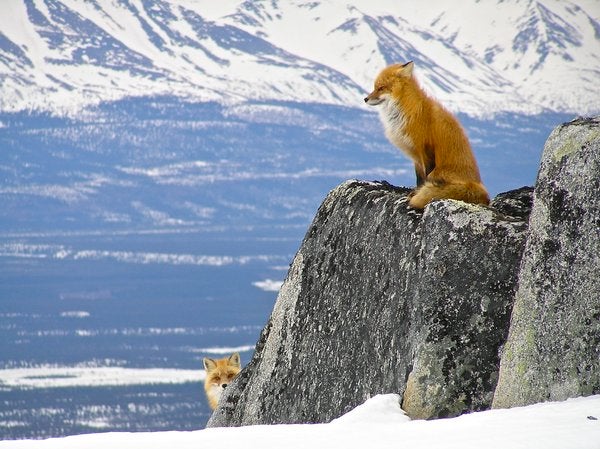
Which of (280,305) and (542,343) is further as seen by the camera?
(280,305)

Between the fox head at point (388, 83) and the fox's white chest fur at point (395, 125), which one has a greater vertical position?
the fox head at point (388, 83)

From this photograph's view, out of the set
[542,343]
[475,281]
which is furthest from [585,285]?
[475,281]

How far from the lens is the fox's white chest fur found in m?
13.8

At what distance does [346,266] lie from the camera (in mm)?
13727

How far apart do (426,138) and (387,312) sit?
7.27 feet

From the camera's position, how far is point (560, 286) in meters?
10.1

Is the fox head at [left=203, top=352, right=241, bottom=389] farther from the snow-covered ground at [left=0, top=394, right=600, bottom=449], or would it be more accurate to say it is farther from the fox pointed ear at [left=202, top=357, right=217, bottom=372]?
the snow-covered ground at [left=0, top=394, right=600, bottom=449]

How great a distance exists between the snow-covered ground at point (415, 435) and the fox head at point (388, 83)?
521 centimetres

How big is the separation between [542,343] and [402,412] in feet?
5.15

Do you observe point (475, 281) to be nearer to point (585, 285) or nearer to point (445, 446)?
point (585, 285)

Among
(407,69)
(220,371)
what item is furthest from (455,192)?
(220,371)

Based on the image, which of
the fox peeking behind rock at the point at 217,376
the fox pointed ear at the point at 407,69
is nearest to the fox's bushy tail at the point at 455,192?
the fox pointed ear at the point at 407,69

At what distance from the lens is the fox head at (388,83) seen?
14.5 m

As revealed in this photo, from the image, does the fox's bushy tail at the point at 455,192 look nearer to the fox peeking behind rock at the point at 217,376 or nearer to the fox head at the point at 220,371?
the fox peeking behind rock at the point at 217,376
